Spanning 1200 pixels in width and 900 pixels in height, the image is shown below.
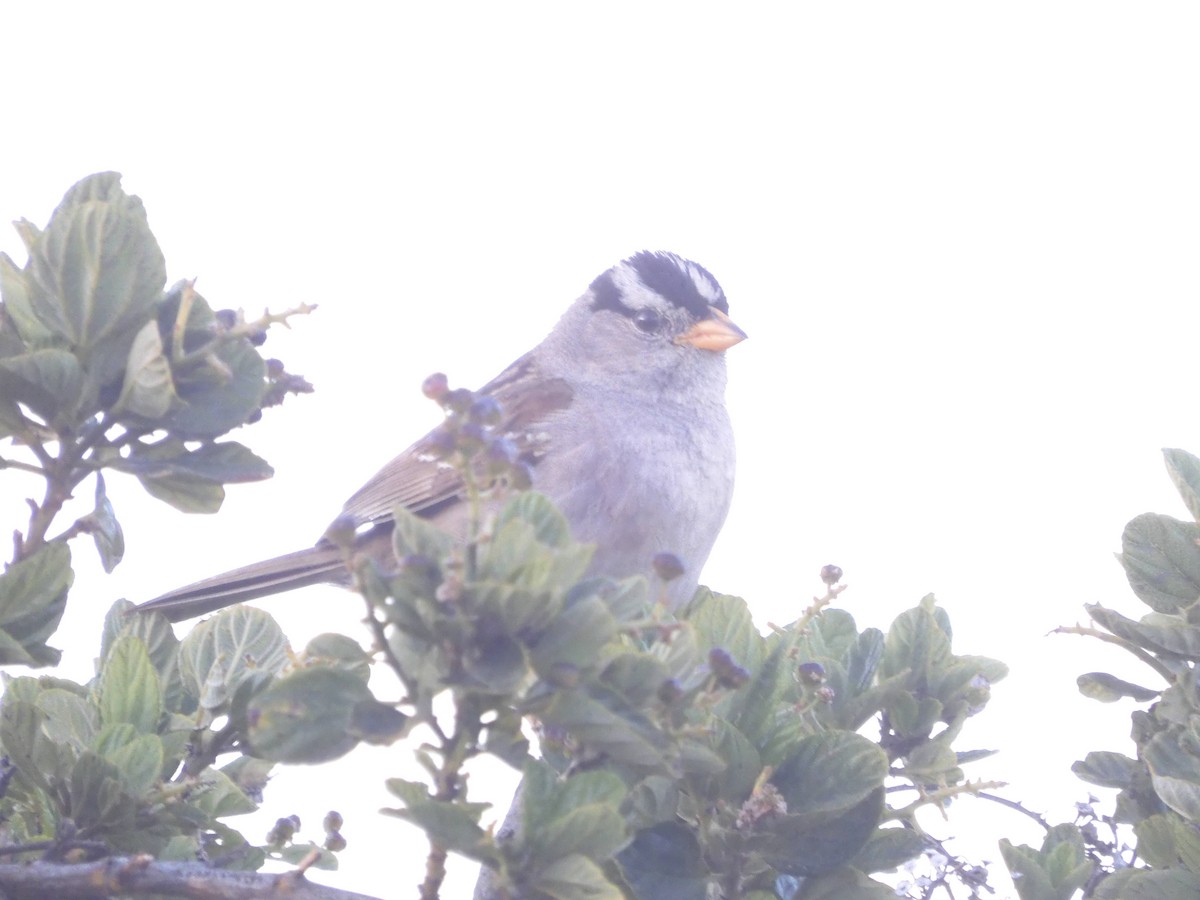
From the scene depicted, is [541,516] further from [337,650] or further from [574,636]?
[337,650]

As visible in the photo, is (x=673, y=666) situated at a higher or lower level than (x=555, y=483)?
lower

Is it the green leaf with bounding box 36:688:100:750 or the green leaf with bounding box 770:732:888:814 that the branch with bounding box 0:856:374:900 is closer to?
the green leaf with bounding box 36:688:100:750

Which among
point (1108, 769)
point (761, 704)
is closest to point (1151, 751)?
point (1108, 769)

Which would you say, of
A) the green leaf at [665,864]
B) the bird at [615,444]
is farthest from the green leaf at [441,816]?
the bird at [615,444]

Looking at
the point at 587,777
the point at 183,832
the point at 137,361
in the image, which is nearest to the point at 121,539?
the point at 137,361

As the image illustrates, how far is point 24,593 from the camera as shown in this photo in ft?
5.35

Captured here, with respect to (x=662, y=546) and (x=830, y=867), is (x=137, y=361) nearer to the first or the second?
(x=830, y=867)

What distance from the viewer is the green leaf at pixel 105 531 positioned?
1.68 metres

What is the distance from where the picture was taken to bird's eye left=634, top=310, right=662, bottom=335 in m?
4.02

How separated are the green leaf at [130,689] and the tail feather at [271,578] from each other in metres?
1.39

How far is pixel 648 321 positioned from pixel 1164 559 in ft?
7.14

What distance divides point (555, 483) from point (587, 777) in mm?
2021

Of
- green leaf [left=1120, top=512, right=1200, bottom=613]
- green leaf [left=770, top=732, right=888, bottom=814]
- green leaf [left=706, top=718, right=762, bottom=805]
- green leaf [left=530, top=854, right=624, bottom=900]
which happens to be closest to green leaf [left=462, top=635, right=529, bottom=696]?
green leaf [left=530, top=854, right=624, bottom=900]

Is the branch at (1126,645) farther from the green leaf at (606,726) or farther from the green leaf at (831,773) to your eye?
the green leaf at (606,726)
